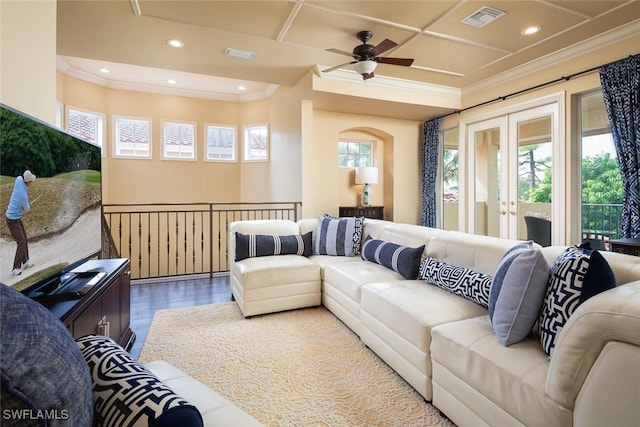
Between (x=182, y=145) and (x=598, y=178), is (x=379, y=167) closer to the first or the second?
(x=598, y=178)

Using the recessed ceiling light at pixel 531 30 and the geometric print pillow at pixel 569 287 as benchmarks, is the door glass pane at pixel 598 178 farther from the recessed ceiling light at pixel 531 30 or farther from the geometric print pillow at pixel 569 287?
the geometric print pillow at pixel 569 287

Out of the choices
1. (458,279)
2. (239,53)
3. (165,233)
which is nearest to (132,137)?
(165,233)

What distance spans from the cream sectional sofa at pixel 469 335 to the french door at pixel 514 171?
2.23 metres

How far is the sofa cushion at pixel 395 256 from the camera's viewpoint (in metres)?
2.54

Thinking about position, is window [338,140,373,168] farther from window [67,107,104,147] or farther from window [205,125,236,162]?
window [67,107,104,147]

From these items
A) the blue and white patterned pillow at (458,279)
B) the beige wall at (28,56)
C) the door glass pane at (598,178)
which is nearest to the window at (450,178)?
the door glass pane at (598,178)

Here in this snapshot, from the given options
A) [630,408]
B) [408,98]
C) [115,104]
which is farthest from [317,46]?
[115,104]

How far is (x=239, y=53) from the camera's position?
3.70m

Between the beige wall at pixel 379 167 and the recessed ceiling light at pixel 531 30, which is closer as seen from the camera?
the recessed ceiling light at pixel 531 30

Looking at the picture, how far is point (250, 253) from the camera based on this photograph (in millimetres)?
3334

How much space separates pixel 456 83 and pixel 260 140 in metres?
3.80

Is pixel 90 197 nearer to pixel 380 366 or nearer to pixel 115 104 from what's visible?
pixel 380 366

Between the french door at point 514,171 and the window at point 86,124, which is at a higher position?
the window at point 86,124

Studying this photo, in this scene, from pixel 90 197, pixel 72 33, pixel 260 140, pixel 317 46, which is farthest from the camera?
pixel 260 140
